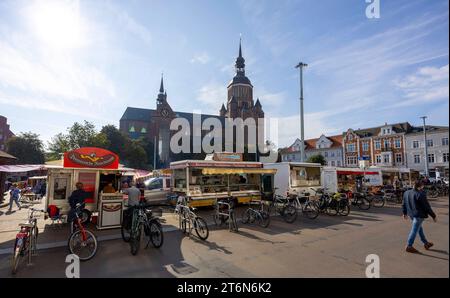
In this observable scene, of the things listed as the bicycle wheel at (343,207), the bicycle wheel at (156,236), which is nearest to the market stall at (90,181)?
the bicycle wheel at (156,236)

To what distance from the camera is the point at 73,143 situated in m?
49.8

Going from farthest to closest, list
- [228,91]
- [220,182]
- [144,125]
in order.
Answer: [144,125] < [228,91] < [220,182]

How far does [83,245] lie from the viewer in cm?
643

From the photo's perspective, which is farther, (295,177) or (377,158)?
(377,158)

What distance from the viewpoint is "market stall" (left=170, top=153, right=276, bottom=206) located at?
1426 centimetres

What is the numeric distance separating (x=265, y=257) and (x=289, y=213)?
17.7ft

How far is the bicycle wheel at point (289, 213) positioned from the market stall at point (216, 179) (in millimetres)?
3933

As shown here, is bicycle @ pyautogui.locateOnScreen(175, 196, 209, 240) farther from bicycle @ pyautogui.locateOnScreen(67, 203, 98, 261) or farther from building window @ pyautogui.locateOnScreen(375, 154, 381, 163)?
building window @ pyautogui.locateOnScreen(375, 154, 381, 163)

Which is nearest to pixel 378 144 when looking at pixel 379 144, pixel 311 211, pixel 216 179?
pixel 379 144

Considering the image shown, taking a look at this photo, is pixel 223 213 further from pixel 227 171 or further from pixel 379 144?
pixel 379 144

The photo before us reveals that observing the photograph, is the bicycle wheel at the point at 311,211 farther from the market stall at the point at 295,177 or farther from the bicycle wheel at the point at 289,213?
the market stall at the point at 295,177

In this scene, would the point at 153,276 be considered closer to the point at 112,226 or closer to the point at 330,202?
the point at 112,226
